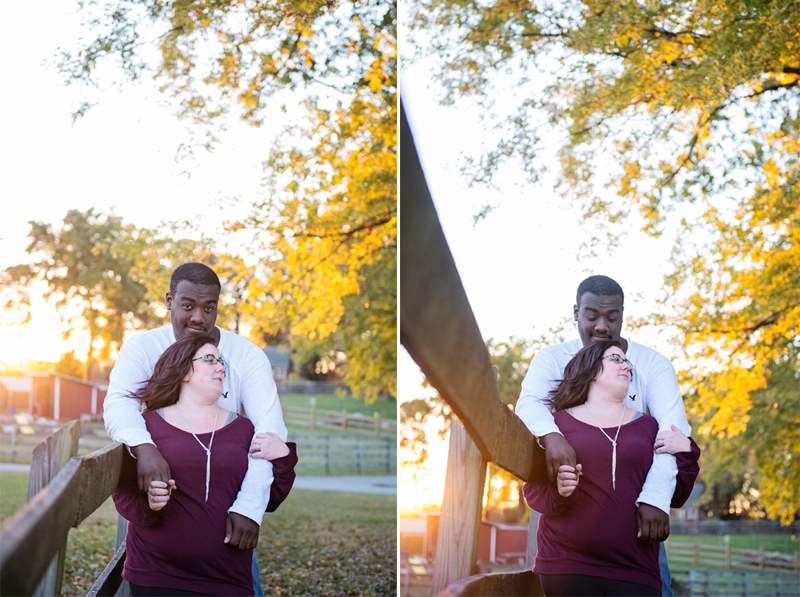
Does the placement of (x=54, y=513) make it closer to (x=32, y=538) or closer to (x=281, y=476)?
(x=32, y=538)

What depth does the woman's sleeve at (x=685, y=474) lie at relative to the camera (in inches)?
87.5

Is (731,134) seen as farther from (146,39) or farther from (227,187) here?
(146,39)

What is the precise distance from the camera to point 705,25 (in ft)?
9.11

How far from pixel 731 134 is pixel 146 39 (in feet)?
7.97

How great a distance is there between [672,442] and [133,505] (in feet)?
5.55

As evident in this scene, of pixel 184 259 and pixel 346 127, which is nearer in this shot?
pixel 184 259

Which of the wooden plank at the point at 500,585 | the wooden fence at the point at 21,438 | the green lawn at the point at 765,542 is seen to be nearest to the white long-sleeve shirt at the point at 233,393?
the wooden fence at the point at 21,438

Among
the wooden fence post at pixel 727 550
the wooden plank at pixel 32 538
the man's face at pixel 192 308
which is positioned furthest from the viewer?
the wooden fence post at pixel 727 550

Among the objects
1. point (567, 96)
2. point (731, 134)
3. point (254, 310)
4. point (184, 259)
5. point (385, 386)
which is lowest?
point (385, 386)

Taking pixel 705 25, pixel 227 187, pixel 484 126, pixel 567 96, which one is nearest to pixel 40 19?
pixel 227 187

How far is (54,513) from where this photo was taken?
3.81 feet

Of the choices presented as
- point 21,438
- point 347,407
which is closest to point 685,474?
point 347,407

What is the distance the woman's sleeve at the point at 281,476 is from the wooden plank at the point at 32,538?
3.69 ft

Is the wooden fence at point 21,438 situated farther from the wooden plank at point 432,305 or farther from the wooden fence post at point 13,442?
the wooden plank at point 432,305
